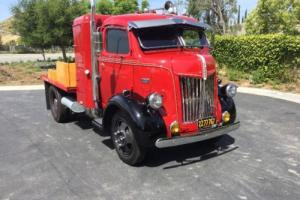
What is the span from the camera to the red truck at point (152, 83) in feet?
18.4

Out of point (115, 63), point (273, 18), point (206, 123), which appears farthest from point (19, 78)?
point (273, 18)

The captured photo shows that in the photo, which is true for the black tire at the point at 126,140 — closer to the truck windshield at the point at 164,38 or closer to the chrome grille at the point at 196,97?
the chrome grille at the point at 196,97

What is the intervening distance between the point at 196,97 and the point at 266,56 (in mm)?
10017

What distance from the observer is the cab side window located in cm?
630

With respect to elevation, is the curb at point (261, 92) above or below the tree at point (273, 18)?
below

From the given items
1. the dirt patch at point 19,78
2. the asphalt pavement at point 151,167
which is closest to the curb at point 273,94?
the asphalt pavement at point 151,167

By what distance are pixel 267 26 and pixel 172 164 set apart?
20.6 meters

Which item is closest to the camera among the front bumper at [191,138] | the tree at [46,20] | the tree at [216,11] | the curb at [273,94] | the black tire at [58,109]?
the front bumper at [191,138]

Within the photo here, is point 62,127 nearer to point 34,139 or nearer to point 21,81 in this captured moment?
point 34,139

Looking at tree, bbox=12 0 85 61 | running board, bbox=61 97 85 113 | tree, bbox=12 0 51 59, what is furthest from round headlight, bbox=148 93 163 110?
tree, bbox=12 0 51 59

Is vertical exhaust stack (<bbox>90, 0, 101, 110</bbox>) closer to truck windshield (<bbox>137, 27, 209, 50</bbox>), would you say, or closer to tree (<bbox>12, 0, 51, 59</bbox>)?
truck windshield (<bbox>137, 27, 209, 50</bbox>)

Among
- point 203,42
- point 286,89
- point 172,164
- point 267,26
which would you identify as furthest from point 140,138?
point 267,26

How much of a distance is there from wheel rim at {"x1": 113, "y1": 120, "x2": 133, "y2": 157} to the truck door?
70 centimetres

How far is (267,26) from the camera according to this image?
24156 mm
